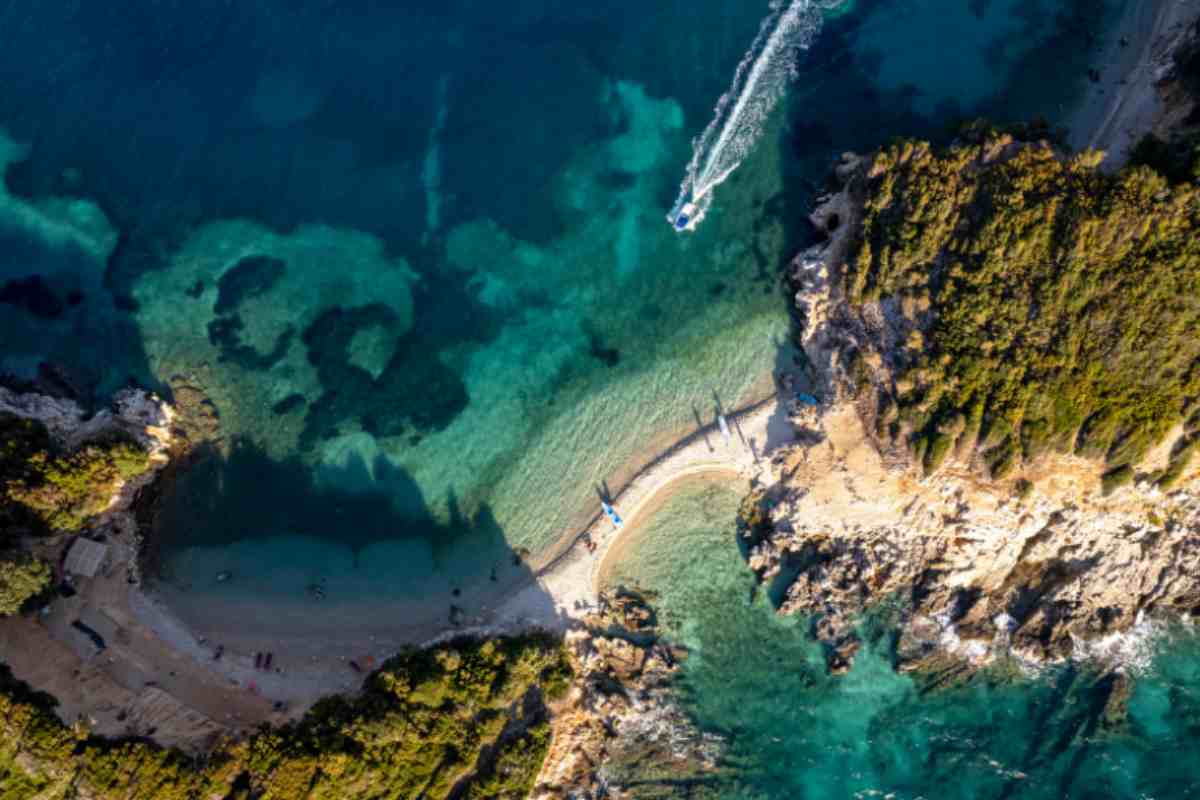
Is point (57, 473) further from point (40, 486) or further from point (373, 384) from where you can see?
point (373, 384)

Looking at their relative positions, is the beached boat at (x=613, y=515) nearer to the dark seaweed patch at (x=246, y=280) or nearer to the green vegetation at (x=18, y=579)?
the dark seaweed patch at (x=246, y=280)

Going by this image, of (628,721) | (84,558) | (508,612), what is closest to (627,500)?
(508,612)

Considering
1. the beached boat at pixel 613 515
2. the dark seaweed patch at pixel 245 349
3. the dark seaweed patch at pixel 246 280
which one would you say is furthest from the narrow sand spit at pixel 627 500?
the dark seaweed patch at pixel 246 280

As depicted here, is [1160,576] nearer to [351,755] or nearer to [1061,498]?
[1061,498]

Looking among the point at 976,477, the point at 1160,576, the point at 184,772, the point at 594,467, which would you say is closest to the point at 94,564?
the point at 184,772

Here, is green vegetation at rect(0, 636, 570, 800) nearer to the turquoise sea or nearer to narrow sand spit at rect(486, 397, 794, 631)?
narrow sand spit at rect(486, 397, 794, 631)

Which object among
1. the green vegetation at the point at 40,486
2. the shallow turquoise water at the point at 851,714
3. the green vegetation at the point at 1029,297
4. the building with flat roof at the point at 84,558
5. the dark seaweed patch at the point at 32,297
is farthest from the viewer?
the shallow turquoise water at the point at 851,714
